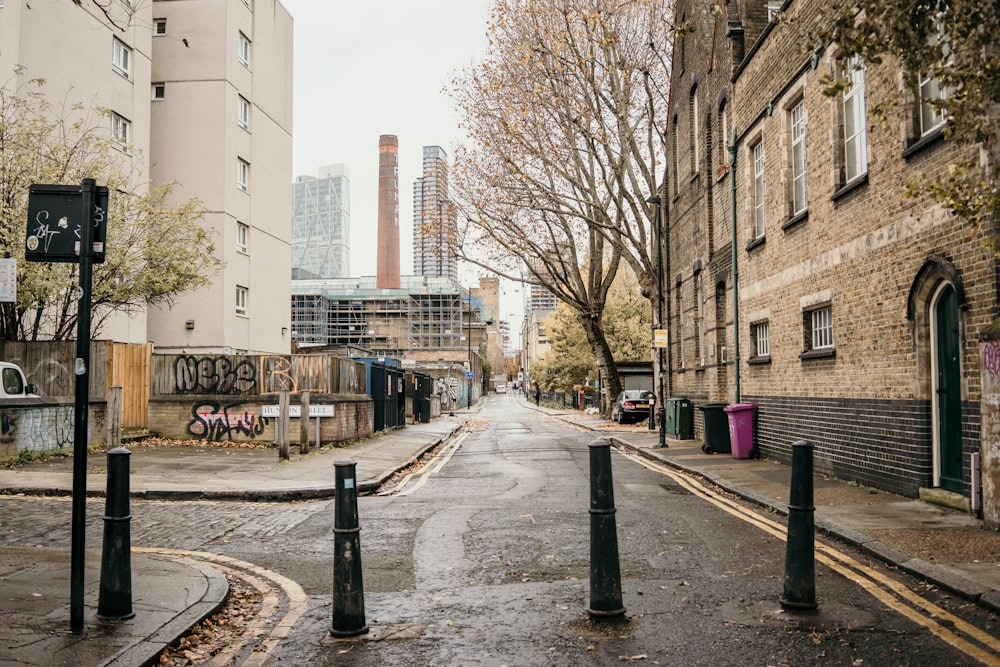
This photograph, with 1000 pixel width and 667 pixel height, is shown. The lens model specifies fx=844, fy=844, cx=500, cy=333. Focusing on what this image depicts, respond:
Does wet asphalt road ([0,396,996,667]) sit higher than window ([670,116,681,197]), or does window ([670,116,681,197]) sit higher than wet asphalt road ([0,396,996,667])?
window ([670,116,681,197])

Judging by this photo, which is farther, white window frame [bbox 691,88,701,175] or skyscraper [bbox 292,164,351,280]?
skyscraper [bbox 292,164,351,280]

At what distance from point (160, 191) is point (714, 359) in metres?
14.3

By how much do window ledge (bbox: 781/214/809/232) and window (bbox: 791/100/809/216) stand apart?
14 centimetres

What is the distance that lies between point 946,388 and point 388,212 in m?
66.6

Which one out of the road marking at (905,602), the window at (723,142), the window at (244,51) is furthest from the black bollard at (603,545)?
the window at (244,51)

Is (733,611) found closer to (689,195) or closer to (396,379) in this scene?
(689,195)

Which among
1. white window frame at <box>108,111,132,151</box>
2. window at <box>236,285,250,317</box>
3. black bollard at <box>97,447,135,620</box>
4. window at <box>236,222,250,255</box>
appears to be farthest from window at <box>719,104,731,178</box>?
window at <box>236,285,250,317</box>

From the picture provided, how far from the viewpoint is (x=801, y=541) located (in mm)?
5406

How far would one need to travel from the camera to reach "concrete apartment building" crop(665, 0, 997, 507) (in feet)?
31.1

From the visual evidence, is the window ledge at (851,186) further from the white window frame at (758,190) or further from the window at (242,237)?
the window at (242,237)

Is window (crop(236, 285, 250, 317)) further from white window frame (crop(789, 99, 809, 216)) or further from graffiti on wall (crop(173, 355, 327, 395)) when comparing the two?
white window frame (crop(789, 99, 809, 216))

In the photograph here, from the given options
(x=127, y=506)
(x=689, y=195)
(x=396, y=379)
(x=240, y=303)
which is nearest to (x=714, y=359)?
(x=689, y=195)

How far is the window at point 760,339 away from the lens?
16.9 m

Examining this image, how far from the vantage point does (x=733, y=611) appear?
17.9ft
